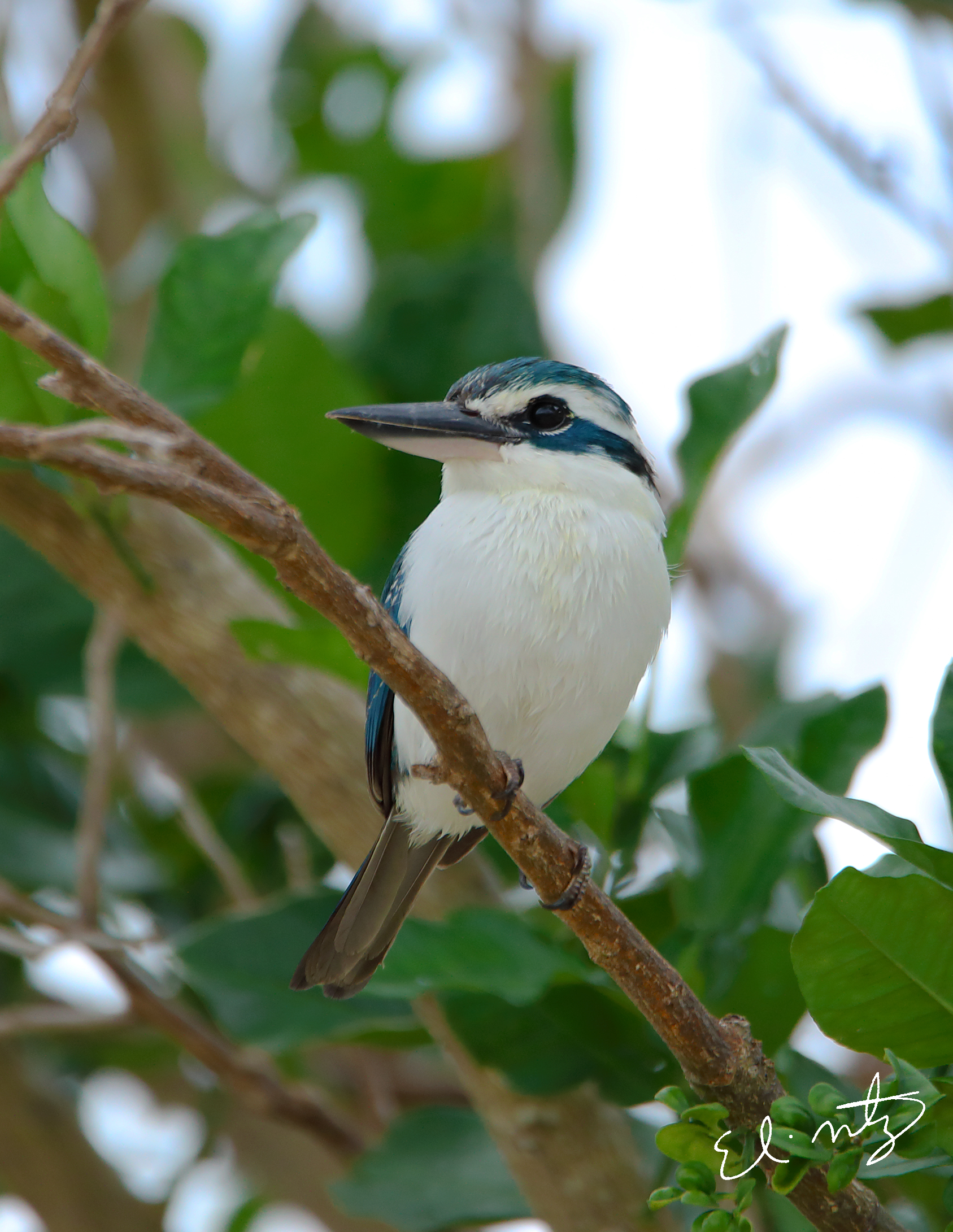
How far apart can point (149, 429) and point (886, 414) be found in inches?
151

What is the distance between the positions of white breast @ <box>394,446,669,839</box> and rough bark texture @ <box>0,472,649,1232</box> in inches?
16.7

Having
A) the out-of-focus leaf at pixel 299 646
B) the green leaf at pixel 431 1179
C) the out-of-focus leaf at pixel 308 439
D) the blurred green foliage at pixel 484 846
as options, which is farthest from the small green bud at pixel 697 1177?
the out-of-focus leaf at pixel 308 439

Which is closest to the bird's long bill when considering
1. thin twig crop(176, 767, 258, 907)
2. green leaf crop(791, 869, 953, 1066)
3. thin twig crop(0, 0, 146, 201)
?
thin twig crop(0, 0, 146, 201)

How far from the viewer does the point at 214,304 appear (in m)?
2.17

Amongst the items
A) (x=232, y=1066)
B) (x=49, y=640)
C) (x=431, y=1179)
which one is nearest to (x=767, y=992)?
(x=431, y=1179)

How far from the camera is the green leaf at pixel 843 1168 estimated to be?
129 cm

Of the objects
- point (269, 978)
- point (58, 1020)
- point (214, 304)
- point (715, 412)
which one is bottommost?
point (58, 1020)

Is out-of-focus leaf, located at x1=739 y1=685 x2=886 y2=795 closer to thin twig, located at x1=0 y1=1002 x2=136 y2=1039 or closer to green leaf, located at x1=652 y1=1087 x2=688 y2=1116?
green leaf, located at x1=652 y1=1087 x2=688 y2=1116

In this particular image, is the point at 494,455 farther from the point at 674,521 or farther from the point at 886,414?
the point at 886,414

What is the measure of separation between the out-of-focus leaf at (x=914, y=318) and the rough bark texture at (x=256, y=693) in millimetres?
1497

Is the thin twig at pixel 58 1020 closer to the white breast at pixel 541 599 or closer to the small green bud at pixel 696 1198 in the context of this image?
the white breast at pixel 541 599

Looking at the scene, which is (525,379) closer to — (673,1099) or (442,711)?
(442,711)

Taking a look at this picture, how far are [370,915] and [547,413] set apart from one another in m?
0.83

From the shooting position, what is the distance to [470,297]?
10.1ft
